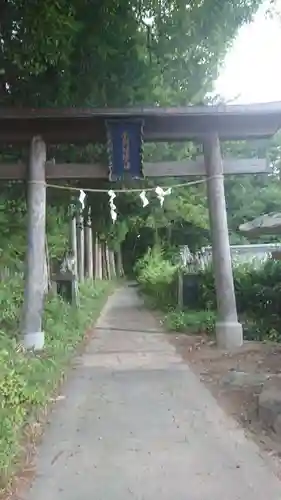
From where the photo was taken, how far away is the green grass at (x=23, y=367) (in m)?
4.34

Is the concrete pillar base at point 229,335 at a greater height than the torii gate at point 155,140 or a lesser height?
lesser

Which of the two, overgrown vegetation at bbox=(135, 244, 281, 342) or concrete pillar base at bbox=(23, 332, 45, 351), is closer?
concrete pillar base at bbox=(23, 332, 45, 351)

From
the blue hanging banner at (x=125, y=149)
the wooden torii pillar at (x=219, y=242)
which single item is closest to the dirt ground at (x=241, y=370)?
the wooden torii pillar at (x=219, y=242)

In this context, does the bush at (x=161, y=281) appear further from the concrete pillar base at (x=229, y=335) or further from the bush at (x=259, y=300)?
the concrete pillar base at (x=229, y=335)

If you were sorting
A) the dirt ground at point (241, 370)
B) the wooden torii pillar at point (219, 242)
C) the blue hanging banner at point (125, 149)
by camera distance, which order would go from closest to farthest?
the dirt ground at point (241, 370) < the blue hanging banner at point (125, 149) < the wooden torii pillar at point (219, 242)

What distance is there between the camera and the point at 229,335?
10.1 meters

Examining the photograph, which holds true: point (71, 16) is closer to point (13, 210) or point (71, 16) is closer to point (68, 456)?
point (68, 456)

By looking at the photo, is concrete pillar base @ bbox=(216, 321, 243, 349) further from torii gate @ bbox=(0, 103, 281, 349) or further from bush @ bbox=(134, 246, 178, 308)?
bush @ bbox=(134, 246, 178, 308)

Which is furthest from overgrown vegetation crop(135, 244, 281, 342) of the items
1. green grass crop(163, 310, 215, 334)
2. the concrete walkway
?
the concrete walkway

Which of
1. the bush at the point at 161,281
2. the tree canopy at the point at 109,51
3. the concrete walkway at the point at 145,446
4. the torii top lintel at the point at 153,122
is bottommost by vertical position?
the concrete walkway at the point at 145,446

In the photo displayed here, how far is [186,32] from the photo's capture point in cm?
918

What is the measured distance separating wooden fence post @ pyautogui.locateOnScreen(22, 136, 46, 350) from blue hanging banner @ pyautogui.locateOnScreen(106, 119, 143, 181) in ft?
4.01

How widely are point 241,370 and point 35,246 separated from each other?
409 centimetres

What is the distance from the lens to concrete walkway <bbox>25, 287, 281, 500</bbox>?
154 inches
